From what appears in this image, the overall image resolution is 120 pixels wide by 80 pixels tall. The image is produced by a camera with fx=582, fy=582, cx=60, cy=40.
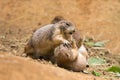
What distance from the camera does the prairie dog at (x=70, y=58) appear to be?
8.34 meters

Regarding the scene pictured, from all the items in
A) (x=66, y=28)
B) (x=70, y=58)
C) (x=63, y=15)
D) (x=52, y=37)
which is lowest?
(x=70, y=58)

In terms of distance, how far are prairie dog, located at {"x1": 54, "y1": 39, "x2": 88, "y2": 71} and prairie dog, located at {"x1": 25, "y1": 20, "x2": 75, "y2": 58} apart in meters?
0.09

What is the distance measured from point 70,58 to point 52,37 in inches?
15.9

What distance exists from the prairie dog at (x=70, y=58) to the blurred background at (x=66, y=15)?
5364 mm

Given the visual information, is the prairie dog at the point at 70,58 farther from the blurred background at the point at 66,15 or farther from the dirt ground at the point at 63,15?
the blurred background at the point at 66,15

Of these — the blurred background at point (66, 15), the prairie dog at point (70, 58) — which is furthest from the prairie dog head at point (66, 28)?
the blurred background at point (66, 15)

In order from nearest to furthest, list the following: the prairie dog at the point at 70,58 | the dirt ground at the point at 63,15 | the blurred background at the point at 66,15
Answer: the prairie dog at the point at 70,58 < the dirt ground at the point at 63,15 < the blurred background at the point at 66,15

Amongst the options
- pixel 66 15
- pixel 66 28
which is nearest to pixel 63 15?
pixel 66 15

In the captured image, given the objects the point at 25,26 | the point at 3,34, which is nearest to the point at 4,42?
the point at 3,34

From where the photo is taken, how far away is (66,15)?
15969 millimetres

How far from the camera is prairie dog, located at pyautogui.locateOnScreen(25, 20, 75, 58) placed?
330 inches

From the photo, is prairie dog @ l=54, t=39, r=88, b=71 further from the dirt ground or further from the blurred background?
the blurred background

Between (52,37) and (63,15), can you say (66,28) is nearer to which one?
(52,37)

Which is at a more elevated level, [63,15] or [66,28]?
[63,15]
